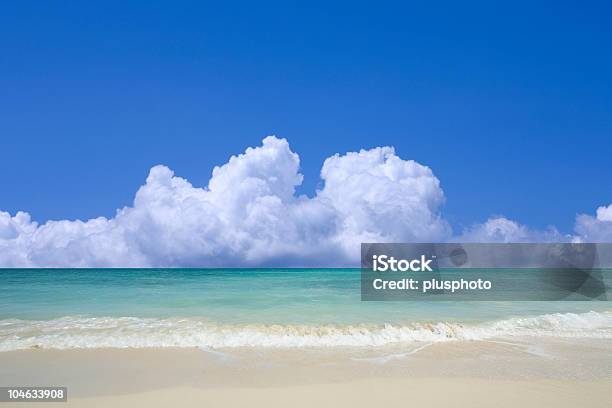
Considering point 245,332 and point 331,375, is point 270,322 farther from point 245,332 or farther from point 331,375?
point 331,375

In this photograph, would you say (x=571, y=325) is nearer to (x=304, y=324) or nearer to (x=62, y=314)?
(x=304, y=324)

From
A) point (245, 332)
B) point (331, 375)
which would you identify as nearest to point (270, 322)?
point (245, 332)

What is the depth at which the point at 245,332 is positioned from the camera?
35.4 feet

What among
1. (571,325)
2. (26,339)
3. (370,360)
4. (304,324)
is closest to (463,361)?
(370,360)

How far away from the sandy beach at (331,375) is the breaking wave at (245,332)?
637mm

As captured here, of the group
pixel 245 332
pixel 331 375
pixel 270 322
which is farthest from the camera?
pixel 270 322

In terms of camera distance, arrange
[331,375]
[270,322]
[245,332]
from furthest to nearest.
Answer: [270,322], [245,332], [331,375]

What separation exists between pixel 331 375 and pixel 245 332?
4.06m

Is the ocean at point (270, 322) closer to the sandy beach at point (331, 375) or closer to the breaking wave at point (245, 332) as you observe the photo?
the breaking wave at point (245, 332)

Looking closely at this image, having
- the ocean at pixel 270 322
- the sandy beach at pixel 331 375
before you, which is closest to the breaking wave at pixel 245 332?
the ocean at pixel 270 322

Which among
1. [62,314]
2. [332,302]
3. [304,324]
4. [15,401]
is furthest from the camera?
[332,302]

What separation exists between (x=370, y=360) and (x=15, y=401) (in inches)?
228

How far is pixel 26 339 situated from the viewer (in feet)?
33.0

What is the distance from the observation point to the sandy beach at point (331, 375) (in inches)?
241
